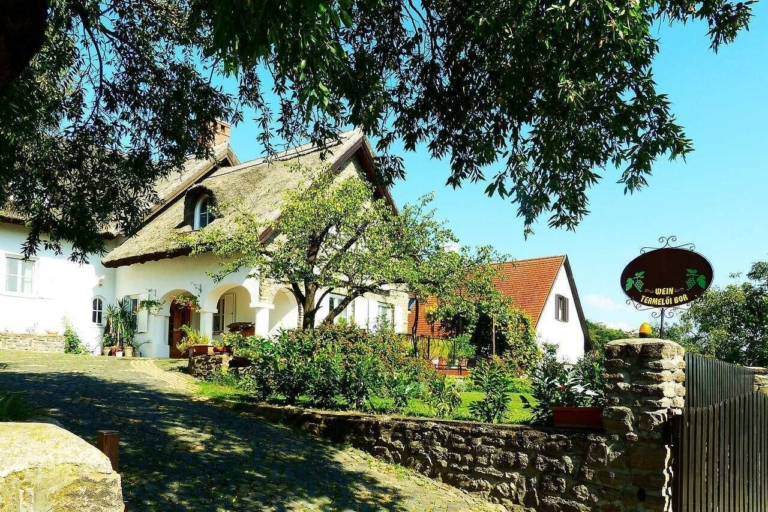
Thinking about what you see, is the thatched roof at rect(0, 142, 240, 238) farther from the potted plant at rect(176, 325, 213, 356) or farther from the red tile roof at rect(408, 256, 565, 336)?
the red tile roof at rect(408, 256, 565, 336)

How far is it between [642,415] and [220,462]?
465 centimetres

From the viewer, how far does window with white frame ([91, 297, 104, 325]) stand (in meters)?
21.7

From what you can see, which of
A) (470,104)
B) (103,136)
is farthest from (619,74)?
(103,136)

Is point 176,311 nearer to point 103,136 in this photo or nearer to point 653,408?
point 103,136

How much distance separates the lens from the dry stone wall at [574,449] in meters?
6.29

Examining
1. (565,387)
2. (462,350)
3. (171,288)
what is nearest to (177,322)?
(171,288)

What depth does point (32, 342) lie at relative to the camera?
19156 millimetres

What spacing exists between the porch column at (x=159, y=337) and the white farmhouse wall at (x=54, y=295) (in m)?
2.28

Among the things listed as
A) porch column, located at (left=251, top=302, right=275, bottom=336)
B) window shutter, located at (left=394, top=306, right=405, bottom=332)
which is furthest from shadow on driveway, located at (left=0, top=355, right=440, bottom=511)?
window shutter, located at (left=394, top=306, right=405, bottom=332)

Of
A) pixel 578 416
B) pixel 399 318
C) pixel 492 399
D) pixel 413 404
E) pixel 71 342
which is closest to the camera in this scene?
pixel 578 416

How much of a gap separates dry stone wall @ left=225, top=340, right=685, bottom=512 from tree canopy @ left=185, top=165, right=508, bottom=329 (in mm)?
4588

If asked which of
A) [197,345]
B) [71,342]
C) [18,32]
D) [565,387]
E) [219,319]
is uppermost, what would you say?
[18,32]

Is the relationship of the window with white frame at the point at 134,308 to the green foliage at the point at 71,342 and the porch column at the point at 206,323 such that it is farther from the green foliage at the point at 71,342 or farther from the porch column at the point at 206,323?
the porch column at the point at 206,323

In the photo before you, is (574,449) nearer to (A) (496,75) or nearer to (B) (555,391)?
(B) (555,391)
